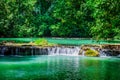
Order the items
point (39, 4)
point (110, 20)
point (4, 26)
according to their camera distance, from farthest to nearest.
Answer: point (39, 4) < point (4, 26) < point (110, 20)

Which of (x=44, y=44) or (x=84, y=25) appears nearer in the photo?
(x=44, y=44)

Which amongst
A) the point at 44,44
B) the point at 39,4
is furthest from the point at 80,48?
the point at 39,4

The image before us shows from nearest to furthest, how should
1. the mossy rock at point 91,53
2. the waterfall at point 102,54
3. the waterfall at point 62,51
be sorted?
the mossy rock at point 91,53, the waterfall at point 102,54, the waterfall at point 62,51

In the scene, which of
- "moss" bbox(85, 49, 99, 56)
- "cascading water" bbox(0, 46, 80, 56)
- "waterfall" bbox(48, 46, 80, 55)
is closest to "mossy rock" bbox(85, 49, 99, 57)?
"moss" bbox(85, 49, 99, 56)

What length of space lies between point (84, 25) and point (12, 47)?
28.2 meters

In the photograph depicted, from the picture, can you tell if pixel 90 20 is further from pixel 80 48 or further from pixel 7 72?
pixel 7 72

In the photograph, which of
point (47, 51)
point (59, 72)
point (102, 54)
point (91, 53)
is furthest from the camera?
point (47, 51)

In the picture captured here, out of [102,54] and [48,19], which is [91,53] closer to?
[102,54]

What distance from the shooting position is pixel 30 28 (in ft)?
198

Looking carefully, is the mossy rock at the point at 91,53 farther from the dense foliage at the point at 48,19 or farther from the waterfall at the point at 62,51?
the dense foliage at the point at 48,19

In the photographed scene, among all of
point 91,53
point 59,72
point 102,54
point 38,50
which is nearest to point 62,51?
point 38,50

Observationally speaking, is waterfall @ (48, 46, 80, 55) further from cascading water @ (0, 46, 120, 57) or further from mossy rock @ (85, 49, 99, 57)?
mossy rock @ (85, 49, 99, 57)

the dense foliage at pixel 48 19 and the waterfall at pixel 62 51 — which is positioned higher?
the dense foliage at pixel 48 19

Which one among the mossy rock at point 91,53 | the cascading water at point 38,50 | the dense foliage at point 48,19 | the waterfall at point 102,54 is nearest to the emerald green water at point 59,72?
the mossy rock at point 91,53
